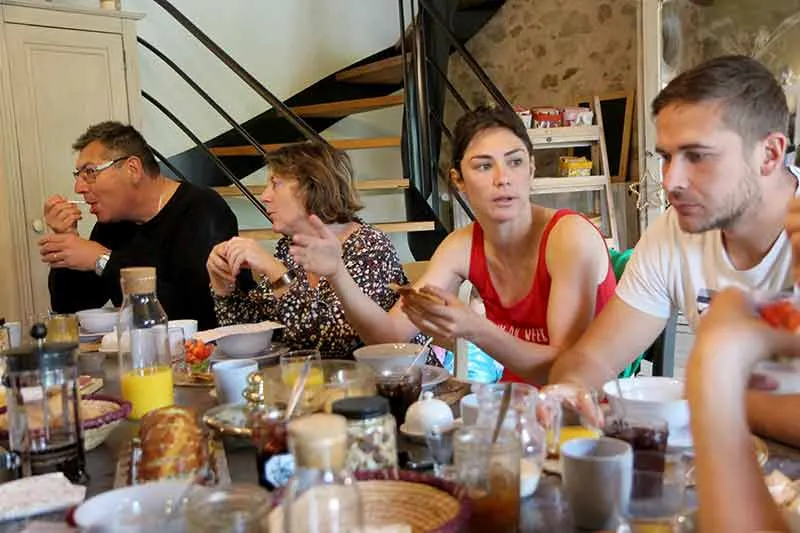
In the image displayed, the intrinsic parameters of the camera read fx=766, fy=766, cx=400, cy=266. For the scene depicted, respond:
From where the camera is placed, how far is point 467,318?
1.71 meters

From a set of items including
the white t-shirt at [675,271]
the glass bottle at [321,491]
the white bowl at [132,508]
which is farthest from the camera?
the white t-shirt at [675,271]

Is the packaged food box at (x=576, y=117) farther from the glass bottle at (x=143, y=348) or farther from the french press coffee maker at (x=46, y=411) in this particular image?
the french press coffee maker at (x=46, y=411)

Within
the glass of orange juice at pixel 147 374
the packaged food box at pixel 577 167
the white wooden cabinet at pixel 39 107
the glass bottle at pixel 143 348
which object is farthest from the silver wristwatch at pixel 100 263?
the packaged food box at pixel 577 167

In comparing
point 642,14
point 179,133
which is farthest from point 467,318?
point 179,133

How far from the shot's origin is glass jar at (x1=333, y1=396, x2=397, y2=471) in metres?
0.91

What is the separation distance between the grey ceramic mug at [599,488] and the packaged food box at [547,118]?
3.39 m

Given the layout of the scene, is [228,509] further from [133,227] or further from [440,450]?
[133,227]

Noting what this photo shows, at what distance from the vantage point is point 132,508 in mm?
861

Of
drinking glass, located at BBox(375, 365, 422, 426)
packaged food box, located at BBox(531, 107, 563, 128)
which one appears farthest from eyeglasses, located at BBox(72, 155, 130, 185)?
packaged food box, located at BBox(531, 107, 563, 128)

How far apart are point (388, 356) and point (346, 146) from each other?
3.19 metres

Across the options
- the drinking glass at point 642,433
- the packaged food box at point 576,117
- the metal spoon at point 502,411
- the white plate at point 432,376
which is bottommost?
the white plate at point 432,376

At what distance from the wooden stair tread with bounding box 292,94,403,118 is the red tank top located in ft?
9.13

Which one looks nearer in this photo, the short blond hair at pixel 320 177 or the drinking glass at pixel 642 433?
the drinking glass at pixel 642 433

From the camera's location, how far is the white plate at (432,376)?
1514 mm
